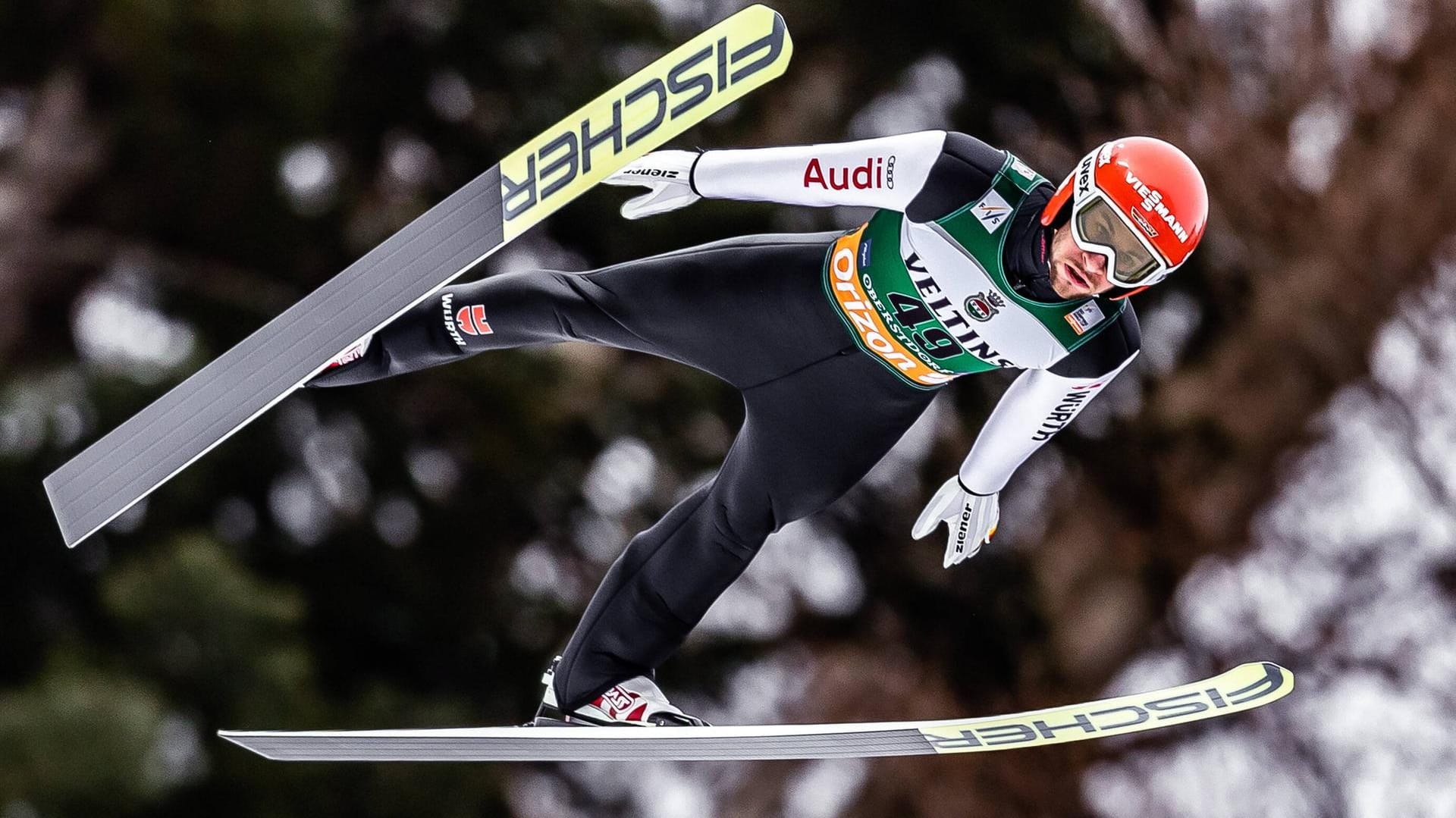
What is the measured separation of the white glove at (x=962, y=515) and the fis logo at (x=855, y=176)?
2.35ft

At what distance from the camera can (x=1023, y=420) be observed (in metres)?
2.98

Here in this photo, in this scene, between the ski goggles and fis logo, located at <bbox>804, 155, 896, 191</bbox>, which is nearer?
the ski goggles

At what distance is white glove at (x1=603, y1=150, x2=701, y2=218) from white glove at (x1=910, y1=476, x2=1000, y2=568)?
782 millimetres

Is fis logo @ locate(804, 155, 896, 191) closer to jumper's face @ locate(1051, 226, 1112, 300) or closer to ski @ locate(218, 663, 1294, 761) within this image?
jumper's face @ locate(1051, 226, 1112, 300)

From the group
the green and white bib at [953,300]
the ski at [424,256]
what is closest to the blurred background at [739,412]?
the ski at [424,256]

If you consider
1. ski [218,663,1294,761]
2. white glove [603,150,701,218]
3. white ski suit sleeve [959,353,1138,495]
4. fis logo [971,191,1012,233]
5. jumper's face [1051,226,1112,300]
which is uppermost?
white glove [603,150,701,218]

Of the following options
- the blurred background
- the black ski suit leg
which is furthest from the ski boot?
the blurred background

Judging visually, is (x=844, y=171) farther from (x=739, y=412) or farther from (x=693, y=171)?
(x=739, y=412)

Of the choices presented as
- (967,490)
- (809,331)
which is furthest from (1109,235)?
(967,490)

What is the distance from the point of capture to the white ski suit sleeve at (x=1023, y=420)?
2.89 m

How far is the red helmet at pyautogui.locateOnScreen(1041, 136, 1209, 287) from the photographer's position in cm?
259

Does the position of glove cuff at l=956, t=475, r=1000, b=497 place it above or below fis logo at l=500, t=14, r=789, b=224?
below

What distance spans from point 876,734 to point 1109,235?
1.16 m

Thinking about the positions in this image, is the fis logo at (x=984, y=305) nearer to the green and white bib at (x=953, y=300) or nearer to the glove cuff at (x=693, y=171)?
the green and white bib at (x=953, y=300)
